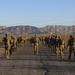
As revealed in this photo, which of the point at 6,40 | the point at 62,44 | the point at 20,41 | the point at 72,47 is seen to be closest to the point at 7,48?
the point at 6,40

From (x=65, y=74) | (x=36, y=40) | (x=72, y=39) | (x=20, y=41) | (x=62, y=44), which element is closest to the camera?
(x=65, y=74)

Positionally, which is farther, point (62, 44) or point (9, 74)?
point (62, 44)

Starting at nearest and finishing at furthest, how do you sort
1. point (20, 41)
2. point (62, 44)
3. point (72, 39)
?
point (72, 39) → point (62, 44) → point (20, 41)

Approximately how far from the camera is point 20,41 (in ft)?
199

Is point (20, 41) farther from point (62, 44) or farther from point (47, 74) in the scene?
point (47, 74)

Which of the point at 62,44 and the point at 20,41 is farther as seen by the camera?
the point at 20,41

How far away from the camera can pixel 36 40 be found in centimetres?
3494

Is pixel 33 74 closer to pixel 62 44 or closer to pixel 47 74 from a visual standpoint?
pixel 47 74

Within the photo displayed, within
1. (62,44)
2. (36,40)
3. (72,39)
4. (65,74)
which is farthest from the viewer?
(36,40)

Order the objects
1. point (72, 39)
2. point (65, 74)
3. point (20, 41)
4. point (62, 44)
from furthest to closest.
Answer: point (20, 41)
point (62, 44)
point (72, 39)
point (65, 74)

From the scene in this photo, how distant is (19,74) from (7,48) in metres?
14.2

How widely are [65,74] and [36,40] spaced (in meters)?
18.9

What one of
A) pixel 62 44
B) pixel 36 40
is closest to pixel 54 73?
pixel 62 44

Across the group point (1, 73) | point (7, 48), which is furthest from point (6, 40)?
point (1, 73)
